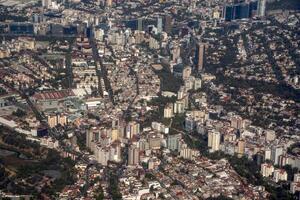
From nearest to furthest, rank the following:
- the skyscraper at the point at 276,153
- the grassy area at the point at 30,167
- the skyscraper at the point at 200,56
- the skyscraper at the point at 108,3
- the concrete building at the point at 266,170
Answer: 1. the grassy area at the point at 30,167
2. the concrete building at the point at 266,170
3. the skyscraper at the point at 276,153
4. the skyscraper at the point at 200,56
5. the skyscraper at the point at 108,3

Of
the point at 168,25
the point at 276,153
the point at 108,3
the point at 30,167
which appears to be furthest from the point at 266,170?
the point at 108,3

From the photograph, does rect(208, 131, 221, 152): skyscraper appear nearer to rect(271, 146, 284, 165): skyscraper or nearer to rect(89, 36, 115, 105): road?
rect(271, 146, 284, 165): skyscraper

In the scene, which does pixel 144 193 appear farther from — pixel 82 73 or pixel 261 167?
pixel 82 73

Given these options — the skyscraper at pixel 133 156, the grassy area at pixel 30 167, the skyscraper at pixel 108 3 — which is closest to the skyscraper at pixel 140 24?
the skyscraper at pixel 108 3

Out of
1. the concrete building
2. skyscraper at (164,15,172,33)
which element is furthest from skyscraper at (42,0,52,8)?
the concrete building

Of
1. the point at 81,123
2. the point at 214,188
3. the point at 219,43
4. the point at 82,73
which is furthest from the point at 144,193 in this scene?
the point at 219,43

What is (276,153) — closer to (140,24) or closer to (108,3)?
(140,24)

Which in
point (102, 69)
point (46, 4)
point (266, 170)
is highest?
point (46, 4)

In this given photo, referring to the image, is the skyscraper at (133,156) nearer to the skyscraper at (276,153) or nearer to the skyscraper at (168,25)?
the skyscraper at (276,153)

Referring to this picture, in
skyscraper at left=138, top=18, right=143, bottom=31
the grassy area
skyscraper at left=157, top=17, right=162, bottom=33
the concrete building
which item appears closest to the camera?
the grassy area
